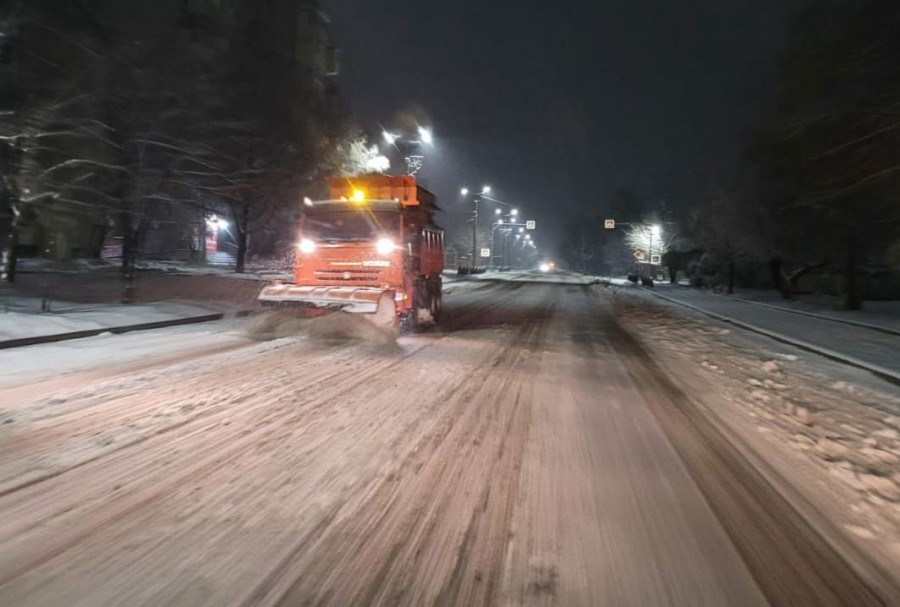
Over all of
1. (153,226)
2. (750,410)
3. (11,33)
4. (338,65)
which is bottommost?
(750,410)

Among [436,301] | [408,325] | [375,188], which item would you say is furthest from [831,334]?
[375,188]

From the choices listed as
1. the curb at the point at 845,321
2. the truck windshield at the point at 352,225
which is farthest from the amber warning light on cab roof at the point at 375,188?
the curb at the point at 845,321

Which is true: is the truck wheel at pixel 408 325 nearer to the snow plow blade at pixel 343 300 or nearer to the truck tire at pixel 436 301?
the truck tire at pixel 436 301

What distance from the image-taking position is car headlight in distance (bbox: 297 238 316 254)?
15.2 m

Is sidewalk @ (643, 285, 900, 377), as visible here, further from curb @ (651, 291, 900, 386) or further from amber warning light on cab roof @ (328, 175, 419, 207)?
amber warning light on cab roof @ (328, 175, 419, 207)

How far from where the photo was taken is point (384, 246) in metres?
14.7

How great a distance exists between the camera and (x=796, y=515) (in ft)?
16.3

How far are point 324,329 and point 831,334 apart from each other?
14093 mm

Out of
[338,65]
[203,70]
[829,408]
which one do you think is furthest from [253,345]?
[338,65]

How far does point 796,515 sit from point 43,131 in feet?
62.4

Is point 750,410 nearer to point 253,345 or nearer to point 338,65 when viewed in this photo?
point 253,345

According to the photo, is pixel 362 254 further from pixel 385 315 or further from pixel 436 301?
pixel 436 301

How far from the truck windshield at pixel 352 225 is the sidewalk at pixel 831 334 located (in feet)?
32.6

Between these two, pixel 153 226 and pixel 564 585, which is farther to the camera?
pixel 153 226
